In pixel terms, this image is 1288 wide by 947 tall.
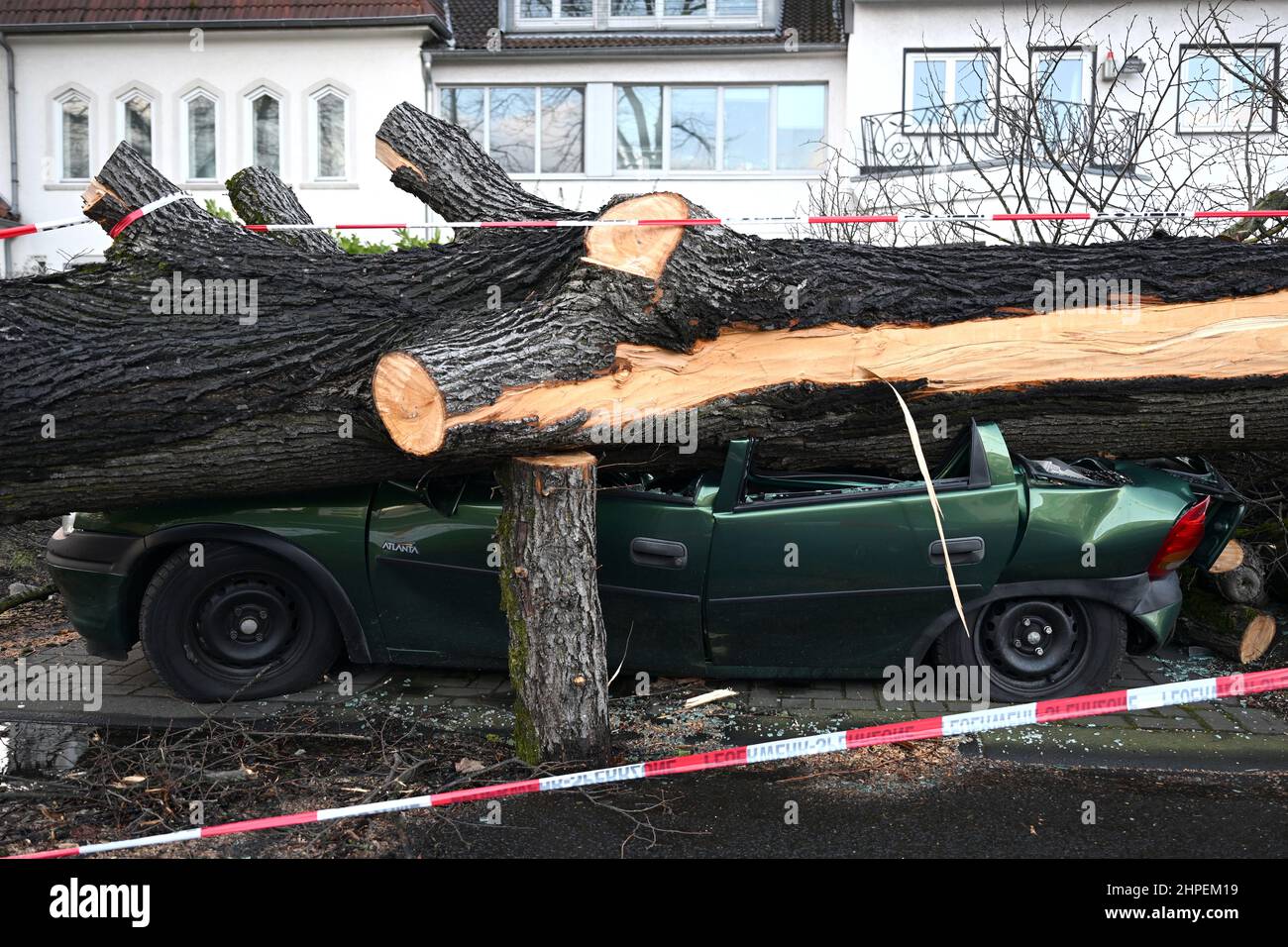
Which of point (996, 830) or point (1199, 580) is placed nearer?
point (996, 830)

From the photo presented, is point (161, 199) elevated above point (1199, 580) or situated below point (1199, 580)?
above

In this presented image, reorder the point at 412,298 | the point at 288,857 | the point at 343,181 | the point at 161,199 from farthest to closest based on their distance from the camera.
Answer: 1. the point at 343,181
2. the point at 161,199
3. the point at 412,298
4. the point at 288,857

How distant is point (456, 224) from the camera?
5488 mm

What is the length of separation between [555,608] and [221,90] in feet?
62.3

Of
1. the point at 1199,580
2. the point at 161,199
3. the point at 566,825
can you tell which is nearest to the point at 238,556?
the point at 161,199

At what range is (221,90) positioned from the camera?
2030cm

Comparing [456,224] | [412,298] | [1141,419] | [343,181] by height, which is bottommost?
[1141,419]

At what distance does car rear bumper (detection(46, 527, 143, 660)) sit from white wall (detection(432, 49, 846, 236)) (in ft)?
51.5

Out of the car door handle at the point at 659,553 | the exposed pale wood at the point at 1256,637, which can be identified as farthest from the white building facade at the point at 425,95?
the car door handle at the point at 659,553

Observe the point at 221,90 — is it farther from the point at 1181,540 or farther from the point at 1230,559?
the point at 1181,540

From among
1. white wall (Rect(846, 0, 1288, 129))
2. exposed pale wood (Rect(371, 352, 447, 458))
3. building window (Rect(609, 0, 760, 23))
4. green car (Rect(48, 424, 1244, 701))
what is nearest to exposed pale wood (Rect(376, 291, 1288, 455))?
green car (Rect(48, 424, 1244, 701))

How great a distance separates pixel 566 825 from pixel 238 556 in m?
2.18

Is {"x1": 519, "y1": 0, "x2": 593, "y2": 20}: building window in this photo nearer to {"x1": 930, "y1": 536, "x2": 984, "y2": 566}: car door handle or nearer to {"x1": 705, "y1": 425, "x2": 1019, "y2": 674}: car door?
{"x1": 705, "y1": 425, "x2": 1019, "y2": 674}: car door

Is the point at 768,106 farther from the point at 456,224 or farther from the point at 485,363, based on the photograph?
the point at 485,363
